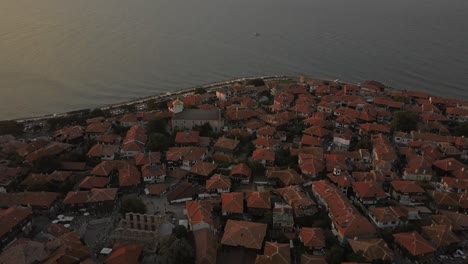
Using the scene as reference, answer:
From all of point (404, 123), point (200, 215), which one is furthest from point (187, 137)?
point (404, 123)

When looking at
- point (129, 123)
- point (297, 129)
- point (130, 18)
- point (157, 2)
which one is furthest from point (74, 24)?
point (297, 129)

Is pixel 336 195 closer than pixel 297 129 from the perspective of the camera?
Yes

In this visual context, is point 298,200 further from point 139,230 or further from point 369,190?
point 139,230

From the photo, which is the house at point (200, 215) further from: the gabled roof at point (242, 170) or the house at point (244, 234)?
the gabled roof at point (242, 170)

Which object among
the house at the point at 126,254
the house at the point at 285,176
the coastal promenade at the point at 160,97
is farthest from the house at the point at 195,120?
the house at the point at 126,254

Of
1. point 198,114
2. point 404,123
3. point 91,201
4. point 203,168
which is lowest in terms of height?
point 91,201

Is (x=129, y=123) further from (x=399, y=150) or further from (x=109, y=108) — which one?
(x=399, y=150)
